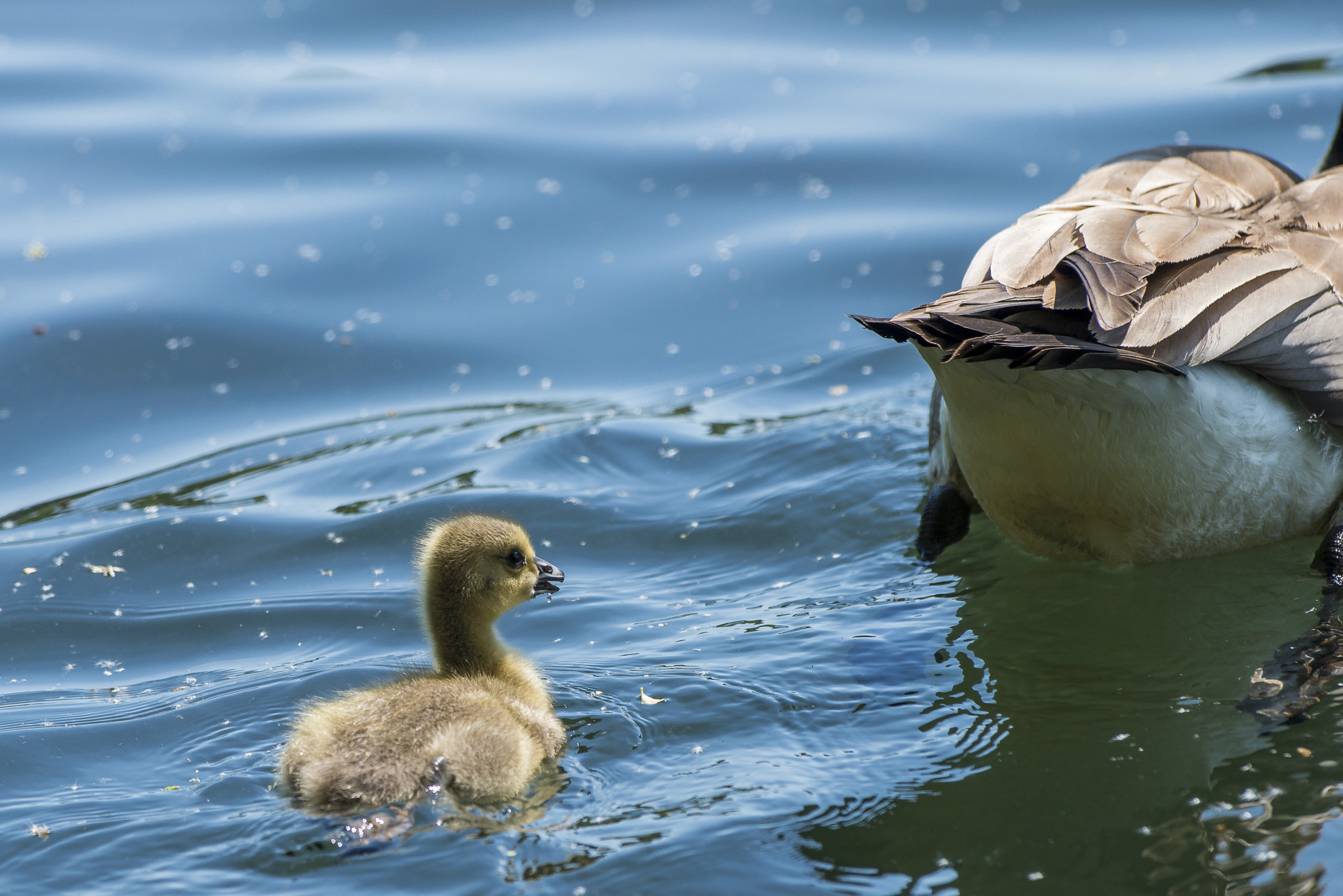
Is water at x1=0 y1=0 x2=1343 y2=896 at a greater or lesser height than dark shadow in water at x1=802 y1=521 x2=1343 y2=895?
greater

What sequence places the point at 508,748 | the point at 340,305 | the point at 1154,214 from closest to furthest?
the point at 508,748, the point at 1154,214, the point at 340,305

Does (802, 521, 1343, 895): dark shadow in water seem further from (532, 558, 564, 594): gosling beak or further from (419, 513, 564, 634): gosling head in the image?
(419, 513, 564, 634): gosling head

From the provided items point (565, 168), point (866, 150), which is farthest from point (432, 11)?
point (866, 150)

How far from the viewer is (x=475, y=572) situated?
→ 422cm

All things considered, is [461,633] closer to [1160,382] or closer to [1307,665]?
[1160,382]

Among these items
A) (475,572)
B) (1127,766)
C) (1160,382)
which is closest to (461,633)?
(475,572)

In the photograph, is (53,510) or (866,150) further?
(866,150)

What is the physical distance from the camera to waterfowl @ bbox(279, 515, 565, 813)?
11.7 ft

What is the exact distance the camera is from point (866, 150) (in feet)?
31.0

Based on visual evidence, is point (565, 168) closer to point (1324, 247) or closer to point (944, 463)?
point (944, 463)

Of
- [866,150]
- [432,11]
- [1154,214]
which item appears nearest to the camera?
[1154,214]

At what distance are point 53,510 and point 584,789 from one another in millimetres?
3350

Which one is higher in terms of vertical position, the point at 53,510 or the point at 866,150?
the point at 866,150

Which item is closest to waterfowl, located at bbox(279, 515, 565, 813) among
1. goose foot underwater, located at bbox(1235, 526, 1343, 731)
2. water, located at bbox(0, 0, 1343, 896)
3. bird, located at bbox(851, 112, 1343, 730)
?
water, located at bbox(0, 0, 1343, 896)
